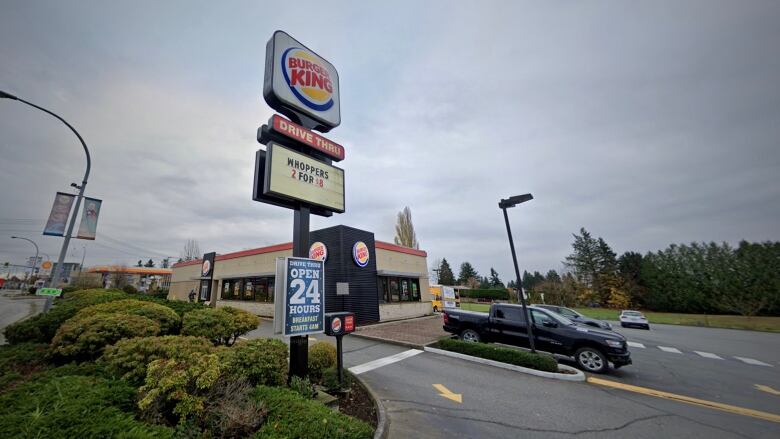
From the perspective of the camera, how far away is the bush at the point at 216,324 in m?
6.56

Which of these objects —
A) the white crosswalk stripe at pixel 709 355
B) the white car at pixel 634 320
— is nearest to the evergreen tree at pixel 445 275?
the white car at pixel 634 320

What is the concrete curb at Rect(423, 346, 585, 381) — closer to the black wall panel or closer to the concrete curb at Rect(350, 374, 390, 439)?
the concrete curb at Rect(350, 374, 390, 439)

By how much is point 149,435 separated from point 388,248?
17.9m

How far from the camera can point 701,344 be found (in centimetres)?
1346

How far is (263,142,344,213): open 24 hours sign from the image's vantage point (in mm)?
5552

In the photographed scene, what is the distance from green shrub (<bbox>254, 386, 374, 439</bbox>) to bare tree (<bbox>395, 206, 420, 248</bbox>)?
30735 mm

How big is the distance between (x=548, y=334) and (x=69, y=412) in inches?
430

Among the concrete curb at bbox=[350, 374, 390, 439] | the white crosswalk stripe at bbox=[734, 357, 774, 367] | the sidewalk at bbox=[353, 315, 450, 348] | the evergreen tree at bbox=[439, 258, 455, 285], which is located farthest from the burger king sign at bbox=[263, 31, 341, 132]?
the evergreen tree at bbox=[439, 258, 455, 285]

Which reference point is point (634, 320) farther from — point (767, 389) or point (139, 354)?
point (139, 354)

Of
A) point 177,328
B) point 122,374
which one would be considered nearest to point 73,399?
point 122,374

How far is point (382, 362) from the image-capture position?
8727 mm

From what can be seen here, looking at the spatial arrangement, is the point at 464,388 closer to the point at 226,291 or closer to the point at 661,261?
the point at 226,291

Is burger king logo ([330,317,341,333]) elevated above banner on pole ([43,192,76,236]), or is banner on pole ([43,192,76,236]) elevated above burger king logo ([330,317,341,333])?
banner on pole ([43,192,76,236])

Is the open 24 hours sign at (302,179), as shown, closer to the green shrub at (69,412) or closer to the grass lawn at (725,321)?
the green shrub at (69,412)
